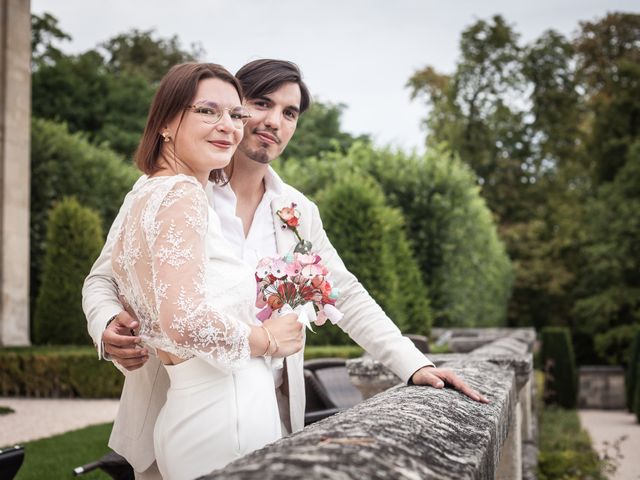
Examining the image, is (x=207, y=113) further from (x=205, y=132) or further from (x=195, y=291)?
(x=195, y=291)

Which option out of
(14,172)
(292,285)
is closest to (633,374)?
(14,172)

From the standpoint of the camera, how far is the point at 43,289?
59.9 feet

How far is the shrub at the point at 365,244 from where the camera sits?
17375 mm

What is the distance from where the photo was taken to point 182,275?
80.0 inches

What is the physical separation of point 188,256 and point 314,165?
22808mm

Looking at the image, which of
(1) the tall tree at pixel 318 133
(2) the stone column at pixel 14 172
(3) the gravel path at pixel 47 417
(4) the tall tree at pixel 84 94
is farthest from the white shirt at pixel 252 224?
(1) the tall tree at pixel 318 133

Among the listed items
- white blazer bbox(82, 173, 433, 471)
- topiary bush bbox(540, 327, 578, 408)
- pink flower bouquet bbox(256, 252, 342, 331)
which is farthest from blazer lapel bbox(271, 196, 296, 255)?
topiary bush bbox(540, 327, 578, 408)

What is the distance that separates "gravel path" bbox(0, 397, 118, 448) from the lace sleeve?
26.9ft

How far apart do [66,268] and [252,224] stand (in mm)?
16009

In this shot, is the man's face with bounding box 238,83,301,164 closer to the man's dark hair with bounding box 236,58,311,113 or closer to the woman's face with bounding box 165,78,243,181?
the man's dark hair with bounding box 236,58,311,113

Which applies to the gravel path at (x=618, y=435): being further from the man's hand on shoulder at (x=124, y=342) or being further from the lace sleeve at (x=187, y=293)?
the lace sleeve at (x=187, y=293)

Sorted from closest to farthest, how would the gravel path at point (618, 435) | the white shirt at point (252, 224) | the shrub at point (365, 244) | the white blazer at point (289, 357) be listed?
the white blazer at point (289, 357)
the white shirt at point (252, 224)
the gravel path at point (618, 435)
the shrub at point (365, 244)

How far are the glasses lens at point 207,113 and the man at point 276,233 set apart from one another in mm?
559

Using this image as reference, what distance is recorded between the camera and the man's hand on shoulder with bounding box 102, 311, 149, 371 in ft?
7.54
